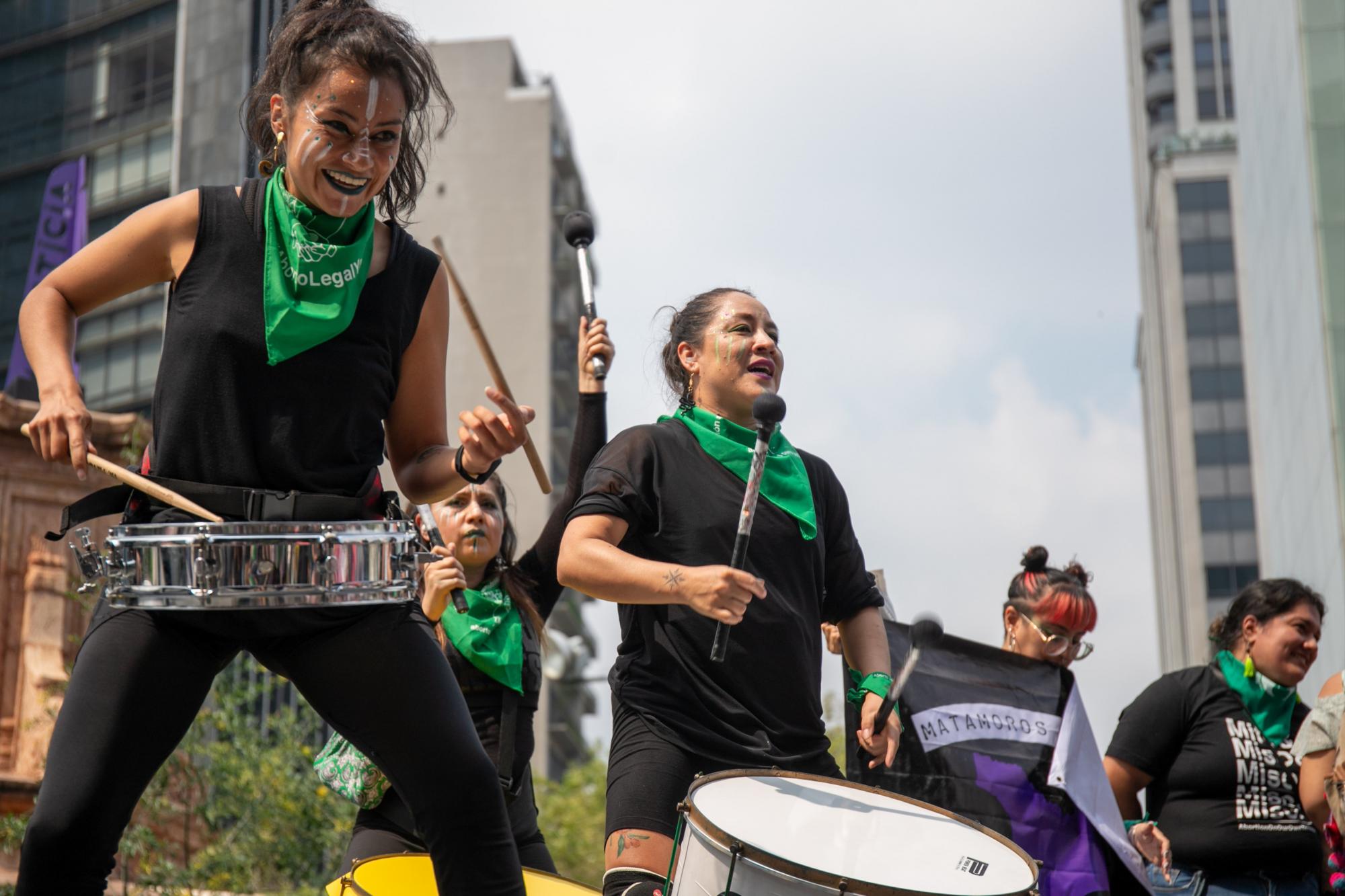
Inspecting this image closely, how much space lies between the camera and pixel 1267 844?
593cm

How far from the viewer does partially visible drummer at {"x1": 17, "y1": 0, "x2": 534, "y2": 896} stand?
313 centimetres

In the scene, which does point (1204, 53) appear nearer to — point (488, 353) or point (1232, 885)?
point (1232, 885)

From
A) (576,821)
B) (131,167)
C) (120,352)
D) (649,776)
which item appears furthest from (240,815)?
(120,352)

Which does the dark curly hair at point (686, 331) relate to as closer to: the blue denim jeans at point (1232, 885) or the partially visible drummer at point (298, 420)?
the partially visible drummer at point (298, 420)

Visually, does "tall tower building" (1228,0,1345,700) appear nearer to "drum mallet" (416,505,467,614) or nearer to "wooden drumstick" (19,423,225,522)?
"drum mallet" (416,505,467,614)

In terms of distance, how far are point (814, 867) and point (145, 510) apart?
59.5 inches

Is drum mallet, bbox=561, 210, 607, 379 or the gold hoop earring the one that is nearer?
the gold hoop earring

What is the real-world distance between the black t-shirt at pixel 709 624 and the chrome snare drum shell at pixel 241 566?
1.01m

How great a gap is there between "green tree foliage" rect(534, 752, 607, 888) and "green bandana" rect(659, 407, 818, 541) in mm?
24787

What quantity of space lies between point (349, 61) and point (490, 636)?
2.22m

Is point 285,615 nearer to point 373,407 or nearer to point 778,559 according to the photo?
point 373,407

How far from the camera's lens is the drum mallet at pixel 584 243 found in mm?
5609

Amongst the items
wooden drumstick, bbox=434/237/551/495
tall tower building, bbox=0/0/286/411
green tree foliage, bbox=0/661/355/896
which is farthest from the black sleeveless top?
tall tower building, bbox=0/0/286/411

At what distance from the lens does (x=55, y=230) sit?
2309cm
